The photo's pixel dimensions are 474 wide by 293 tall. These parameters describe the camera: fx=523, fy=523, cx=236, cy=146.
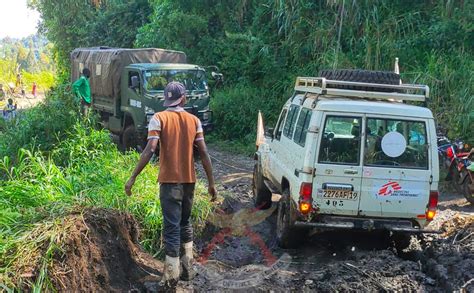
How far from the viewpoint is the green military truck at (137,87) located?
12.3 metres

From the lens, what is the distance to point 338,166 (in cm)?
570

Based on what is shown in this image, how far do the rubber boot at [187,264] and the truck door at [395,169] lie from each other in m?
1.98

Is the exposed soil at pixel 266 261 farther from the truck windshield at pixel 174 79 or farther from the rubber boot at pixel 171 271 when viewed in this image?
the truck windshield at pixel 174 79

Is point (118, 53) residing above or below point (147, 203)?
above

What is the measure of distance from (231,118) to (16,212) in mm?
11500

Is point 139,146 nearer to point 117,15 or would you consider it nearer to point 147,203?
point 147,203

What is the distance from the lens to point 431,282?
491 centimetres

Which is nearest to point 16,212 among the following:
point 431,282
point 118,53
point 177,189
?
point 177,189

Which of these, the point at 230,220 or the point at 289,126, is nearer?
the point at 289,126

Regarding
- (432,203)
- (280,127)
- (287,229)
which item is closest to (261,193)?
(280,127)

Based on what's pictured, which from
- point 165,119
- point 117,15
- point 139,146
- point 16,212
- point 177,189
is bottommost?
point 139,146

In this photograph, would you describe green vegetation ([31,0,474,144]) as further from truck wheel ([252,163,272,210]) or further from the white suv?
the white suv

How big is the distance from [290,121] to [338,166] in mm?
1525

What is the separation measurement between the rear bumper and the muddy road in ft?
0.93
